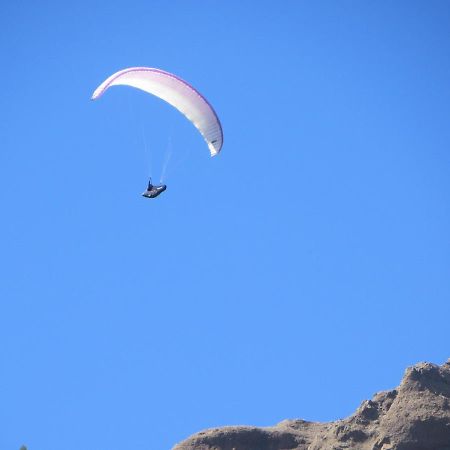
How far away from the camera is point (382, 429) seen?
1523 inches

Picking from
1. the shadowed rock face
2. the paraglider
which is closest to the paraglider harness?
the paraglider

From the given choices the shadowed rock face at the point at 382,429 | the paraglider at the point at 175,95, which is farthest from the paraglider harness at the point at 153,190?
the shadowed rock face at the point at 382,429

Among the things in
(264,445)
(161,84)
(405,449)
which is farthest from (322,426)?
(161,84)

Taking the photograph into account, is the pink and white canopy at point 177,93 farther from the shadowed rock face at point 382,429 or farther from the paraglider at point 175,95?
the shadowed rock face at point 382,429

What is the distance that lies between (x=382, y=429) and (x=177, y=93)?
80.0 ft

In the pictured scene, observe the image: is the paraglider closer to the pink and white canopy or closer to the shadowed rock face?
the pink and white canopy

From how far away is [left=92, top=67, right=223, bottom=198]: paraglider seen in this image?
49500 mm

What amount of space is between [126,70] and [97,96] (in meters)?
2.36

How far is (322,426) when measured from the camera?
43062 millimetres

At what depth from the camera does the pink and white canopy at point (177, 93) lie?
4938 cm

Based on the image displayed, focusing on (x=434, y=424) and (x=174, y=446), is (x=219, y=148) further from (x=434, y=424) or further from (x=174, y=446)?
(x=434, y=424)

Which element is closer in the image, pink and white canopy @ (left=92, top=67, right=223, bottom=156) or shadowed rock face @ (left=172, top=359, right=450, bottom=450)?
shadowed rock face @ (left=172, top=359, right=450, bottom=450)

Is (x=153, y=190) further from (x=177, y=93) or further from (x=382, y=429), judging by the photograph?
(x=382, y=429)

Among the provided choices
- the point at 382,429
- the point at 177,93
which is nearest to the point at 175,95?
the point at 177,93
